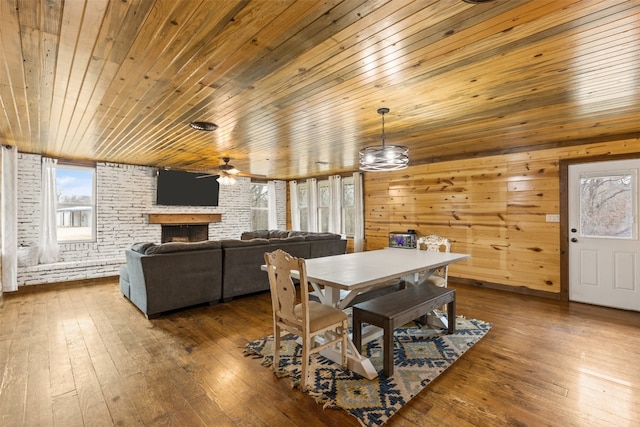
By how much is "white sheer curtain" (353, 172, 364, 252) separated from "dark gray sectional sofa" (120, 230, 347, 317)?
96.1 inches

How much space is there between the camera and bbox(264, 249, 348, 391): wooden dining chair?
2.19 metres

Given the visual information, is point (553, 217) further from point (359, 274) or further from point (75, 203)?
point (75, 203)

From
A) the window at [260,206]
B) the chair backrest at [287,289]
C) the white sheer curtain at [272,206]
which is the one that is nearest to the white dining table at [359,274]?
the chair backrest at [287,289]

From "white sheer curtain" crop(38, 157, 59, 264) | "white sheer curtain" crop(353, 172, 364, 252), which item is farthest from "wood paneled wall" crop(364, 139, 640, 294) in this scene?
"white sheer curtain" crop(38, 157, 59, 264)

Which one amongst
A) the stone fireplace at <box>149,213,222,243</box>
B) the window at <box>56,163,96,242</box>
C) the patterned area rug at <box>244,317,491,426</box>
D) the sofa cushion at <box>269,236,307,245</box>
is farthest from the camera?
the stone fireplace at <box>149,213,222,243</box>

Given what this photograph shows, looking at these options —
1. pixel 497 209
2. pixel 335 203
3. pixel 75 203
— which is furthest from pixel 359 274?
pixel 75 203

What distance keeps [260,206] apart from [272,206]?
0.45m

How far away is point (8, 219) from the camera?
4.78 m

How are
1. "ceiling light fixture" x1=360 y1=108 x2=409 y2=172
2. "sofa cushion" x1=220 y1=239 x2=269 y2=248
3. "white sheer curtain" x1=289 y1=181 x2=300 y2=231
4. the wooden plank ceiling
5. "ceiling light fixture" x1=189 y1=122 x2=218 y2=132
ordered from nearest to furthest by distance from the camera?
the wooden plank ceiling
"ceiling light fixture" x1=360 y1=108 x2=409 y2=172
"ceiling light fixture" x1=189 y1=122 x2=218 y2=132
"sofa cushion" x1=220 y1=239 x2=269 y2=248
"white sheer curtain" x1=289 y1=181 x2=300 y2=231

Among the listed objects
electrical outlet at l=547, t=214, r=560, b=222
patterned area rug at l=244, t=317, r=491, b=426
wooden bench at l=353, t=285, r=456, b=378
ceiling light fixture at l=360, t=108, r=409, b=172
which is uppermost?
ceiling light fixture at l=360, t=108, r=409, b=172

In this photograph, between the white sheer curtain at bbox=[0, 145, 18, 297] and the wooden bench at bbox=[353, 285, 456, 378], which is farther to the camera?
the white sheer curtain at bbox=[0, 145, 18, 297]

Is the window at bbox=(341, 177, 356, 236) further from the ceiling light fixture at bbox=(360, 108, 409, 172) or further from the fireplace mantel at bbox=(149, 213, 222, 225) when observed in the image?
the ceiling light fixture at bbox=(360, 108, 409, 172)

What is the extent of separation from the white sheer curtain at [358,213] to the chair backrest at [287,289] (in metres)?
4.78

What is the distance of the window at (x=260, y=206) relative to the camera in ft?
29.2
